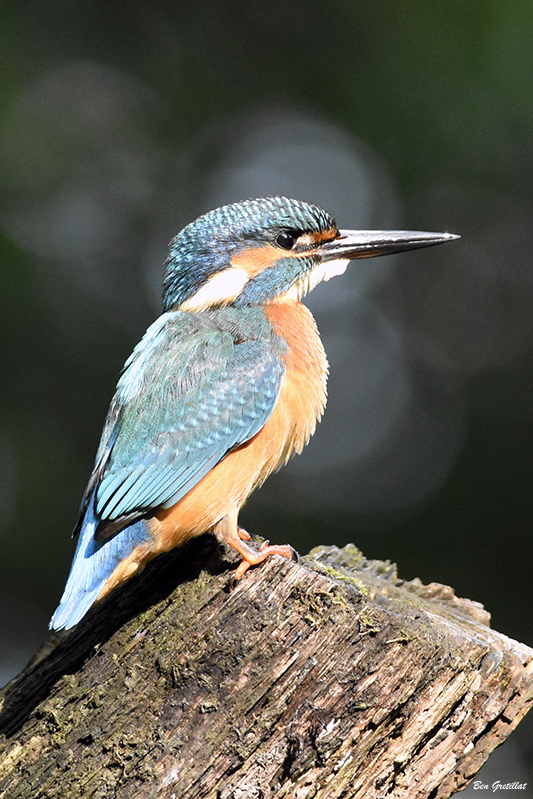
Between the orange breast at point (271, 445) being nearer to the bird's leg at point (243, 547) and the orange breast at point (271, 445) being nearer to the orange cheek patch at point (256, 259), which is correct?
the bird's leg at point (243, 547)

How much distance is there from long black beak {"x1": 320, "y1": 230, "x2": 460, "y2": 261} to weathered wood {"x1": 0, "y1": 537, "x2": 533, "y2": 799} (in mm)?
1923

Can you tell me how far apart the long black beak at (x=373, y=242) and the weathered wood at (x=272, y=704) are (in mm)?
1923

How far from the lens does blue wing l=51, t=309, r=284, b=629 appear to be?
2635 mm

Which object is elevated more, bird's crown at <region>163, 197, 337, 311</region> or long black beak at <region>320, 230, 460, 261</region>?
long black beak at <region>320, 230, 460, 261</region>

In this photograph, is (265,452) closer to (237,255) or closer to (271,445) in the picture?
(271,445)

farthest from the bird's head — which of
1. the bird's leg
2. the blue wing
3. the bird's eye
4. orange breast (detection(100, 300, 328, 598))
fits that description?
the bird's leg

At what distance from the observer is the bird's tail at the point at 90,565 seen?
239cm

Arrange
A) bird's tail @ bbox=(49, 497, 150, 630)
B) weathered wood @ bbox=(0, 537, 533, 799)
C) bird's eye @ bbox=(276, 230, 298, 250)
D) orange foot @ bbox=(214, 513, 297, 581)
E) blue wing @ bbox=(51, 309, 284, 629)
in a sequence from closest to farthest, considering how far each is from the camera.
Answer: weathered wood @ bbox=(0, 537, 533, 799) → orange foot @ bbox=(214, 513, 297, 581) → bird's tail @ bbox=(49, 497, 150, 630) → blue wing @ bbox=(51, 309, 284, 629) → bird's eye @ bbox=(276, 230, 298, 250)

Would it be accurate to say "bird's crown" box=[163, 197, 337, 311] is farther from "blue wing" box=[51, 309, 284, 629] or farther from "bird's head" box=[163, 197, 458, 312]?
"blue wing" box=[51, 309, 284, 629]

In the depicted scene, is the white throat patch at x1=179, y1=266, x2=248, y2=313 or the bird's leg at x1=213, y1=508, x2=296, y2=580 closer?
the bird's leg at x1=213, y1=508, x2=296, y2=580

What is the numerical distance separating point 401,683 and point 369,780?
25 cm

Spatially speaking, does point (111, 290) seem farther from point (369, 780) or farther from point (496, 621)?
point (369, 780)

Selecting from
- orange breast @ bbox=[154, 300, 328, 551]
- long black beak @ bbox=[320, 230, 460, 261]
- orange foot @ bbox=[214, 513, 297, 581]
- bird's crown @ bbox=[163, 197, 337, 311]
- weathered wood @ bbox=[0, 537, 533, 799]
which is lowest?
weathered wood @ bbox=[0, 537, 533, 799]

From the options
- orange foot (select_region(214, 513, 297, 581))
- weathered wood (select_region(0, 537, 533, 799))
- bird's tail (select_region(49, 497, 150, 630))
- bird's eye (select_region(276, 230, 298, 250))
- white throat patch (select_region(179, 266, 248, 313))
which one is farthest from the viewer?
bird's eye (select_region(276, 230, 298, 250))
